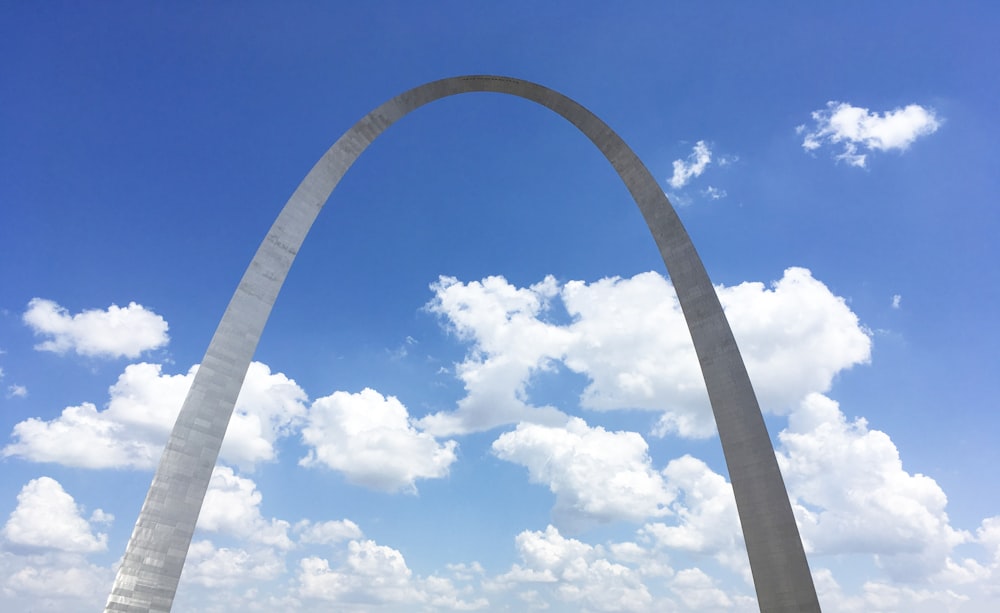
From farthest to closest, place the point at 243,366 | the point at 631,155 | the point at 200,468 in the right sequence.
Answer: the point at 631,155, the point at 243,366, the point at 200,468

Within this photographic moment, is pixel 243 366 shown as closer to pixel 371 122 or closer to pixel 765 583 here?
pixel 371 122

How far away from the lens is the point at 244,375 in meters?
24.2

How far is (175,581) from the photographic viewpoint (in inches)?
816

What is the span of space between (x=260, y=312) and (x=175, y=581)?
Answer: 377 inches

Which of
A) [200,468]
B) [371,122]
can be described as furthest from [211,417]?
[371,122]

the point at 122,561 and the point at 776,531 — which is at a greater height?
the point at 776,531

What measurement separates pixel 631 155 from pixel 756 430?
12552 millimetres

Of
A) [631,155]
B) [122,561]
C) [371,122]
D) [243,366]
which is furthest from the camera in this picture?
[371,122]

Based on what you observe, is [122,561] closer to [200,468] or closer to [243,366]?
[200,468]

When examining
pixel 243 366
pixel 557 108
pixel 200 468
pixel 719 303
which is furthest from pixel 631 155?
pixel 200 468

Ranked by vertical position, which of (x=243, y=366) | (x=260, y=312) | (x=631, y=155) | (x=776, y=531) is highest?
(x=631, y=155)

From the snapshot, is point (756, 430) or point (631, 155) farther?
point (631, 155)

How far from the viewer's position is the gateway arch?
2020cm

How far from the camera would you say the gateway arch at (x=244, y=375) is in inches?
795
